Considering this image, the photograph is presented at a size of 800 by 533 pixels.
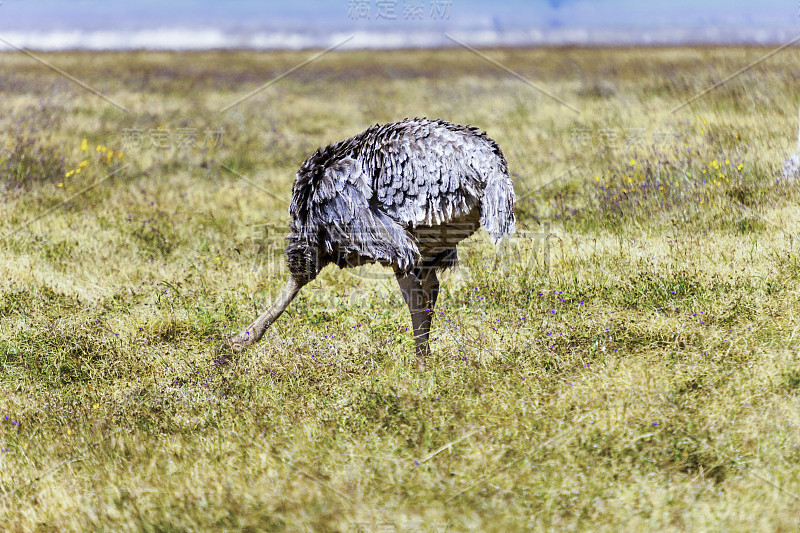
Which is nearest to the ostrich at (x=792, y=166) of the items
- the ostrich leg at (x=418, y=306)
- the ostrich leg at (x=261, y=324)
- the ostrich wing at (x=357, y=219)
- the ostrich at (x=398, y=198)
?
the ostrich at (x=398, y=198)

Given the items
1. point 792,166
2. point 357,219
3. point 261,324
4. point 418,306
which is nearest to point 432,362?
point 418,306

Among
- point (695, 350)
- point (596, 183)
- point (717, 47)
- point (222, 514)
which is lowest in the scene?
point (222, 514)

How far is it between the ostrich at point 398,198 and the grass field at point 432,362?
656 mm

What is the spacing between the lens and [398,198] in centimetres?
439

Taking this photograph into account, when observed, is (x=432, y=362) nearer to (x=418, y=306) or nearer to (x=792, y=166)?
(x=418, y=306)

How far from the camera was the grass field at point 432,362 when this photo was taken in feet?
11.1

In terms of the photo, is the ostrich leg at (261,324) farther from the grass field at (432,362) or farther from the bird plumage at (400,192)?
the bird plumage at (400,192)

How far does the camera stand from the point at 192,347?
215 inches

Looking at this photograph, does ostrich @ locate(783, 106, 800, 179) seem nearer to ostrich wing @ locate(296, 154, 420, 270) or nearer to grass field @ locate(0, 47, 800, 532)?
grass field @ locate(0, 47, 800, 532)

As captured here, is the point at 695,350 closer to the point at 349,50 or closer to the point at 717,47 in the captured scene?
the point at 717,47

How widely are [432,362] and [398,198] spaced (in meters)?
1.06

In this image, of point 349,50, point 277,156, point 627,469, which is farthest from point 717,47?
point 627,469

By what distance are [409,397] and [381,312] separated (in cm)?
156

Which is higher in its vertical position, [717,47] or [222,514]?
[717,47]
